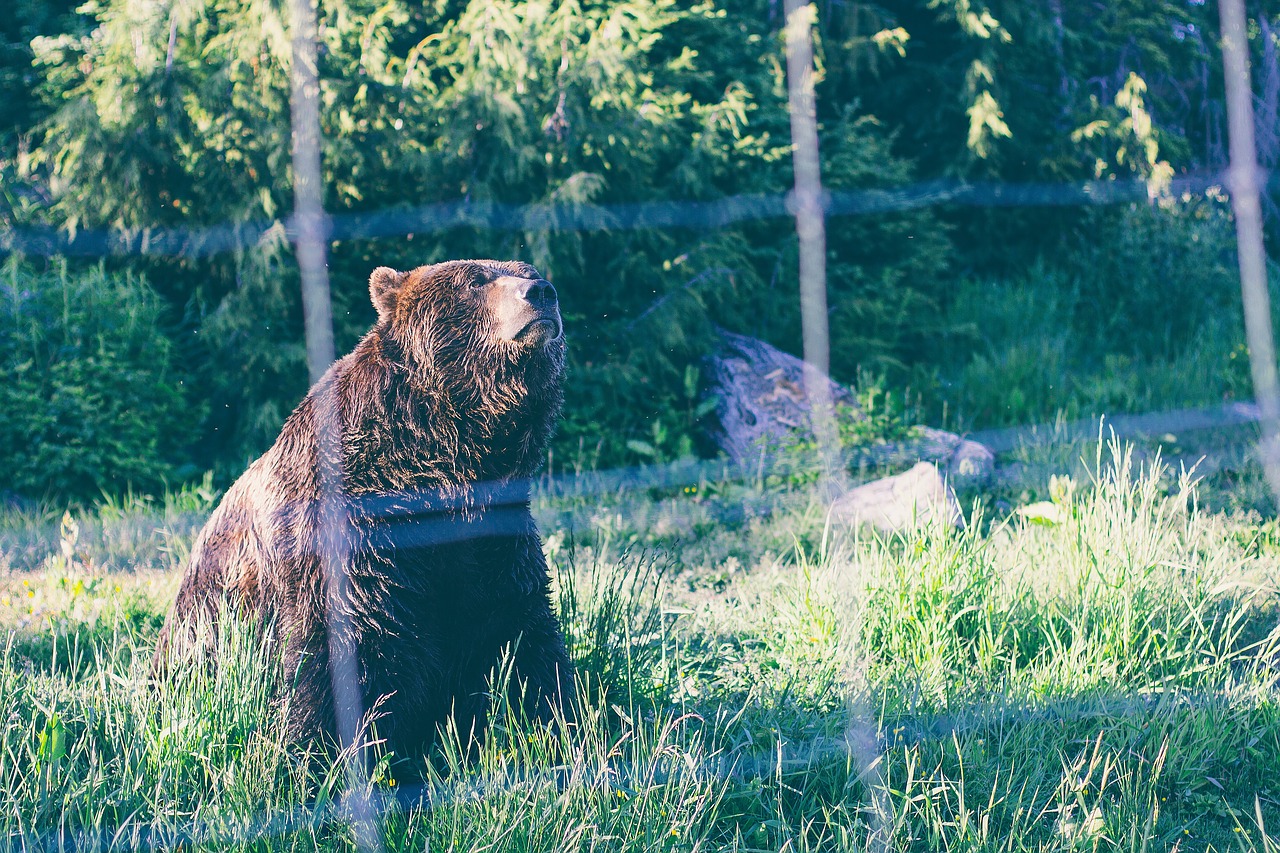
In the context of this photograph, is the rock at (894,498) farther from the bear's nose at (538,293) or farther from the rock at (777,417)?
the bear's nose at (538,293)

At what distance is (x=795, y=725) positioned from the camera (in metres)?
2.79

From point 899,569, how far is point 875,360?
389 cm

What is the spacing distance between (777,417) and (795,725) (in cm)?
344

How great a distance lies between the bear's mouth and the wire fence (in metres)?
0.38

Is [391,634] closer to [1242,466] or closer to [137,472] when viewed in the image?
[137,472]

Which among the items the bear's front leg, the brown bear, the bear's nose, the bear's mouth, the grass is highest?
the bear's nose

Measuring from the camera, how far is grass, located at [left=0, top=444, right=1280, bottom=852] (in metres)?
2.24

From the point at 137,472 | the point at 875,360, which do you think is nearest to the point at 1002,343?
the point at 875,360

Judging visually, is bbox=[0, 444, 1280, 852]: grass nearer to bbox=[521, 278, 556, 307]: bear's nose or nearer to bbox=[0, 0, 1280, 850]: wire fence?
bbox=[0, 0, 1280, 850]: wire fence

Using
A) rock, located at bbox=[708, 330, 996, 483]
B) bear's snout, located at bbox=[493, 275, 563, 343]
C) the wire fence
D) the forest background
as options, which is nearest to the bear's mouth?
bear's snout, located at bbox=[493, 275, 563, 343]

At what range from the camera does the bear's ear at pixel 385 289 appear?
2.46 m

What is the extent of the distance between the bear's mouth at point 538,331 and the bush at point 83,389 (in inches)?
145

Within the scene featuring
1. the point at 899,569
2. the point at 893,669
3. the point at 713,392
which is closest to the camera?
the point at 893,669

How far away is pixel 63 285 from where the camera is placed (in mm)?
5379
